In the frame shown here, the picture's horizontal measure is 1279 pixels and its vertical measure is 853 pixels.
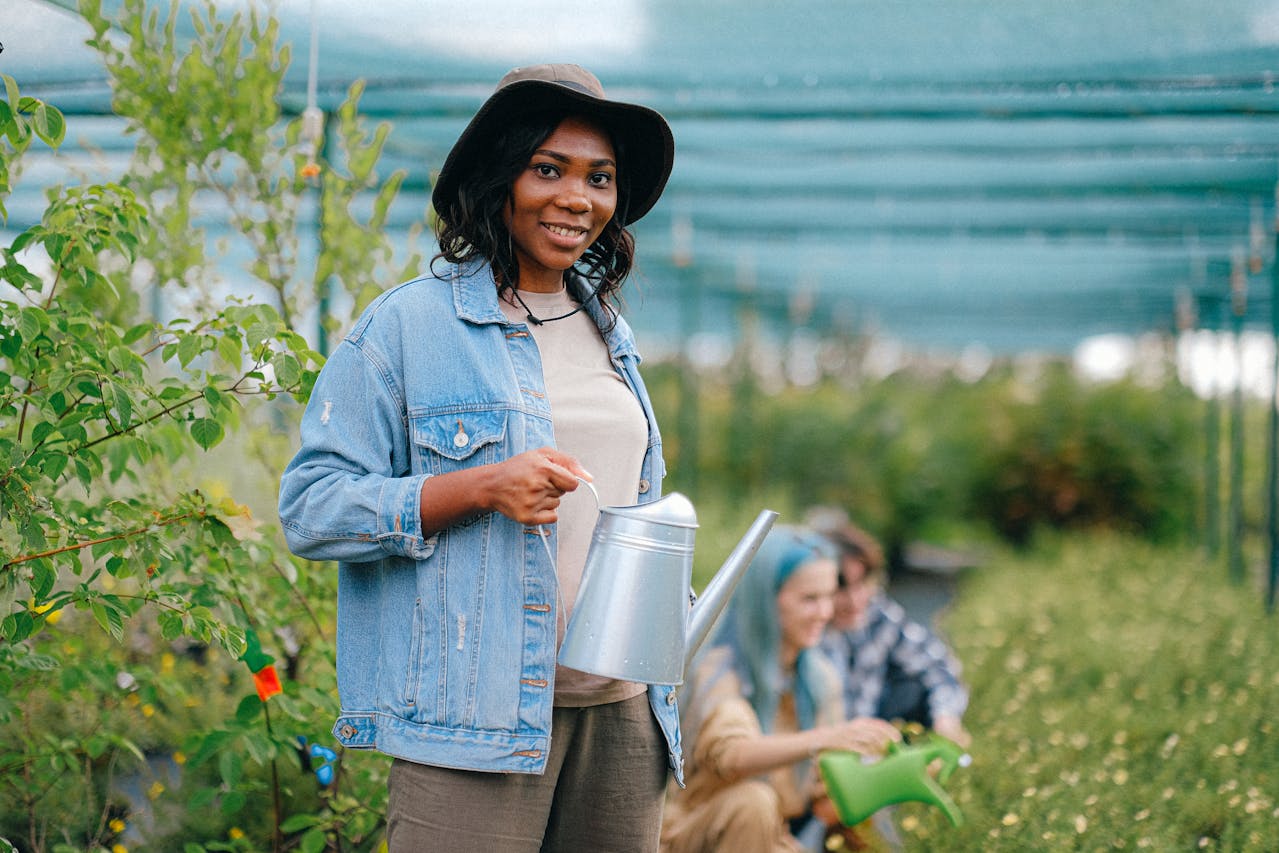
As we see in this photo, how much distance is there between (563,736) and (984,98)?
282 cm

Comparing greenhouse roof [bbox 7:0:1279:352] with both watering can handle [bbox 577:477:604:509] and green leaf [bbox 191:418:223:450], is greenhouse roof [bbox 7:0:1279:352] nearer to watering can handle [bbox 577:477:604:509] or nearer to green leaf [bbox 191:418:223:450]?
watering can handle [bbox 577:477:604:509]

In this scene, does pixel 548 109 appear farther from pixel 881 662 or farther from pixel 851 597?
pixel 881 662

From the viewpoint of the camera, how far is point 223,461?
362 cm

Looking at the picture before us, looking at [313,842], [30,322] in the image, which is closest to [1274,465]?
[313,842]

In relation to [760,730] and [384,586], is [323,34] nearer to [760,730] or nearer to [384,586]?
[760,730]

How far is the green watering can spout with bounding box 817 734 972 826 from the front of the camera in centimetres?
271

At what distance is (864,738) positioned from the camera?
9.03 feet

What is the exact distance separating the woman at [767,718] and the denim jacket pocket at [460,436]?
1.49 m

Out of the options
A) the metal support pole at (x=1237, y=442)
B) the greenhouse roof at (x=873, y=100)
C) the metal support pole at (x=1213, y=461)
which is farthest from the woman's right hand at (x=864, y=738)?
the metal support pole at (x=1213, y=461)

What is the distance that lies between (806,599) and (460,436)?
5.71 ft

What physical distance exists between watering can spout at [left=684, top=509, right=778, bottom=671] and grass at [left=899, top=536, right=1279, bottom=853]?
1.37m

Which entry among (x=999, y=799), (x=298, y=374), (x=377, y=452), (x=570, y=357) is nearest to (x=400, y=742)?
(x=377, y=452)

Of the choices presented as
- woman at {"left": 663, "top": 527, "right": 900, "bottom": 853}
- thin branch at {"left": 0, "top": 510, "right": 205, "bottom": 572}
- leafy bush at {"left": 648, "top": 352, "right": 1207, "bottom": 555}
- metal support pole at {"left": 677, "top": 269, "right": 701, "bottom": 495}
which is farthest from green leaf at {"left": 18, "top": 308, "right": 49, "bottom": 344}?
leafy bush at {"left": 648, "top": 352, "right": 1207, "bottom": 555}

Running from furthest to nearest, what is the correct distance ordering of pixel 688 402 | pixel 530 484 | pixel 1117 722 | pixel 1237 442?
pixel 688 402, pixel 1237 442, pixel 1117 722, pixel 530 484
